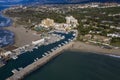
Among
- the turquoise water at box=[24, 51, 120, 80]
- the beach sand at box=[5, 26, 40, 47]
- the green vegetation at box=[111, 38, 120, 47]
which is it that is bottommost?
the turquoise water at box=[24, 51, 120, 80]

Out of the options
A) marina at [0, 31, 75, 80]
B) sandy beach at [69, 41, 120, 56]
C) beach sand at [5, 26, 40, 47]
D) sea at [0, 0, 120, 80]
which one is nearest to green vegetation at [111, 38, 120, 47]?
sandy beach at [69, 41, 120, 56]

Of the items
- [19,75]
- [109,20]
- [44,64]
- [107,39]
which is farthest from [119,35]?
[19,75]

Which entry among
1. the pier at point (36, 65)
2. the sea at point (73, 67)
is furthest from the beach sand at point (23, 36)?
the pier at point (36, 65)

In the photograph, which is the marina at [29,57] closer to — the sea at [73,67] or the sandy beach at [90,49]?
the sea at [73,67]

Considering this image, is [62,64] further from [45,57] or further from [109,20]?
[109,20]

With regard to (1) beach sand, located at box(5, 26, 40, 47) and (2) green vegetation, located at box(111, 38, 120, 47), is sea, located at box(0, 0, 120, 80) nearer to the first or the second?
(1) beach sand, located at box(5, 26, 40, 47)

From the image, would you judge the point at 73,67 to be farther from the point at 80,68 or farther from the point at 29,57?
the point at 29,57
